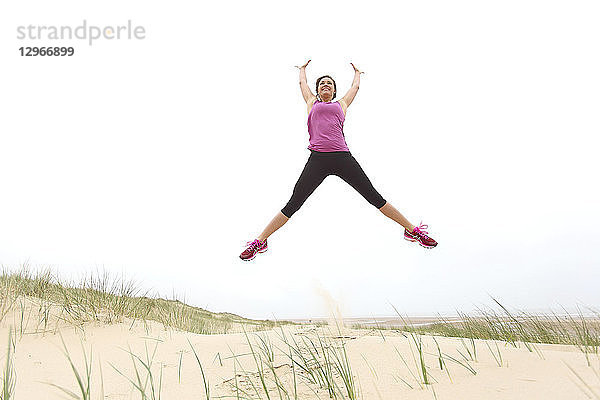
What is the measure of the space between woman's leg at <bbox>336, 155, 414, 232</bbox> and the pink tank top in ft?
0.60

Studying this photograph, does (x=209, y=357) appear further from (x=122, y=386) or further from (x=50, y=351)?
(x=50, y=351)

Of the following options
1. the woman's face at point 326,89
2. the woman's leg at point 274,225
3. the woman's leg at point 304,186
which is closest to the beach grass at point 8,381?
the woman's leg at point 274,225

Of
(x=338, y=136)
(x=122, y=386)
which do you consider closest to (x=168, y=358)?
(x=122, y=386)

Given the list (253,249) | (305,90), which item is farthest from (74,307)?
(305,90)

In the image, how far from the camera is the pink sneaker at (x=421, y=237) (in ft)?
14.0

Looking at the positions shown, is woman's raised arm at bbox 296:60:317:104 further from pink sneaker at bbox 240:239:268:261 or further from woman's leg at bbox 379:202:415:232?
pink sneaker at bbox 240:239:268:261

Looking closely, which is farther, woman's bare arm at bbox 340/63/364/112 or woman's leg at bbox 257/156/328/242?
woman's bare arm at bbox 340/63/364/112

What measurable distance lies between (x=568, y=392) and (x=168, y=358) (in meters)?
2.43

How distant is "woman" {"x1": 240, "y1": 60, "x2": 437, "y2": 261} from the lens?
4.03 meters

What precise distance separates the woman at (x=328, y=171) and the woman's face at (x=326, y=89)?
3 cm

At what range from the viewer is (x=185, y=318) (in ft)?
14.9

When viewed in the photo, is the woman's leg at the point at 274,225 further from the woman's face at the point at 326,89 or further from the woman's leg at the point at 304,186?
the woman's face at the point at 326,89

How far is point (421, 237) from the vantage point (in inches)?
169

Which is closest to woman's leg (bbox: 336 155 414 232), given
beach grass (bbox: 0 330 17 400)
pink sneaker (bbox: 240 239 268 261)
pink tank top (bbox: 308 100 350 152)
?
pink tank top (bbox: 308 100 350 152)
